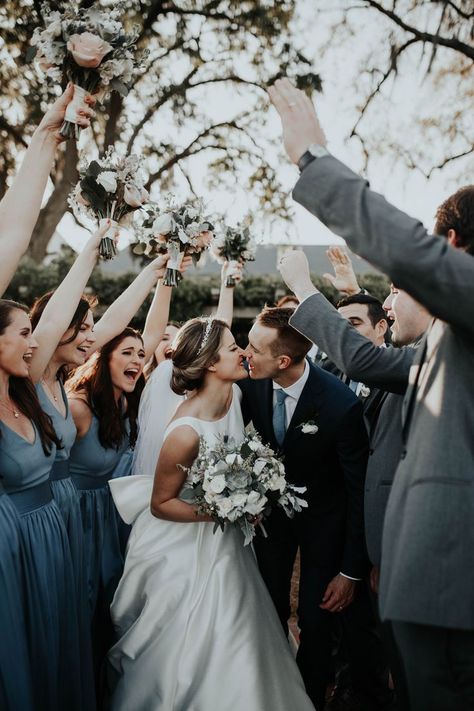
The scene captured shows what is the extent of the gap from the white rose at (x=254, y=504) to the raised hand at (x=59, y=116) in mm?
2037

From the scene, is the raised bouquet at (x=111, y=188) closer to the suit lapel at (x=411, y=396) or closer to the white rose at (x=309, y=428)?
the white rose at (x=309, y=428)

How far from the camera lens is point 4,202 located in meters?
2.82

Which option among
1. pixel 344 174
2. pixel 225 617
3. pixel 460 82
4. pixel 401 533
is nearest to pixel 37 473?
pixel 225 617

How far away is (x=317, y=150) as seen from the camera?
2.12m

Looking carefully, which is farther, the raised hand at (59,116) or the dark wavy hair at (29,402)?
the dark wavy hair at (29,402)

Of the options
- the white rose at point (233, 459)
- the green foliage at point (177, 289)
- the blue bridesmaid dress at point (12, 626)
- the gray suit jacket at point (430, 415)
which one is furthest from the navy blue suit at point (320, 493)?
the green foliage at point (177, 289)

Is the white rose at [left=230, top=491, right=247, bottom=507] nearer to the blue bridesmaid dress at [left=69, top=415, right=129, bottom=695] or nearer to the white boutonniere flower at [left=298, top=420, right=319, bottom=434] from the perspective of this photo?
the white boutonniere flower at [left=298, top=420, right=319, bottom=434]

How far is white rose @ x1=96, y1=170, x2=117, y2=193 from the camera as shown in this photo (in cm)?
404

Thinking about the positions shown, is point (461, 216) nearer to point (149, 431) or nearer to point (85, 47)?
point (85, 47)

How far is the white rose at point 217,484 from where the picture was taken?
3.32 meters

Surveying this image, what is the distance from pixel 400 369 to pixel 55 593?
213 centimetres

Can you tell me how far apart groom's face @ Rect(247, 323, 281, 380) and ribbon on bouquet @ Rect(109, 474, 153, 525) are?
981 mm

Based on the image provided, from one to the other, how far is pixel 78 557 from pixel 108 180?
7.58 ft

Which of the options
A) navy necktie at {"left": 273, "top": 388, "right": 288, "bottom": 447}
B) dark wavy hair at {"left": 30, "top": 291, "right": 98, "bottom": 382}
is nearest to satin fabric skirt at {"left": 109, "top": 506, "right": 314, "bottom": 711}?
navy necktie at {"left": 273, "top": 388, "right": 288, "bottom": 447}
